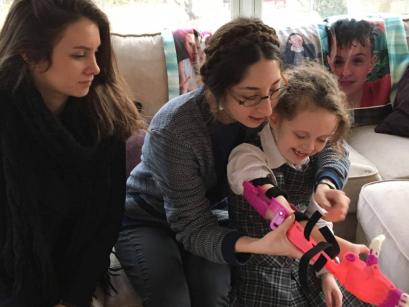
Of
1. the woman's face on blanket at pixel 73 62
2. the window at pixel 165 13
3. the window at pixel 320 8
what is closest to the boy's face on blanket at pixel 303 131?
the woman's face on blanket at pixel 73 62

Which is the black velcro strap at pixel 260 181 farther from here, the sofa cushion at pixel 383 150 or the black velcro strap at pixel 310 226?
the sofa cushion at pixel 383 150

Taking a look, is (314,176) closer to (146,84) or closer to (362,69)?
(146,84)

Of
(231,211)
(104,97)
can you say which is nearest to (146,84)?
(104,97)

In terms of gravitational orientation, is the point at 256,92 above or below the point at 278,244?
above

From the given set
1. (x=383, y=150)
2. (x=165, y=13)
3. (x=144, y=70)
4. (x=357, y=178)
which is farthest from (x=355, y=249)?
(x=165, y=13)

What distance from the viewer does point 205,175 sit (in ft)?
3.74

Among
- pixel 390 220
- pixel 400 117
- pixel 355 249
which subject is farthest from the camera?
pixel 400 117

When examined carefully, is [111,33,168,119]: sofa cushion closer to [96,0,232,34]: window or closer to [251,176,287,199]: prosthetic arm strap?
[96,0,232,34]: window

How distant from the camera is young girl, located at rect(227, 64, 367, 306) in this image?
106 centimetres

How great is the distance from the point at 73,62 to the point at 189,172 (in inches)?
14.0

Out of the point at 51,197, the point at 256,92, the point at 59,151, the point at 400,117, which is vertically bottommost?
the point at 400,117

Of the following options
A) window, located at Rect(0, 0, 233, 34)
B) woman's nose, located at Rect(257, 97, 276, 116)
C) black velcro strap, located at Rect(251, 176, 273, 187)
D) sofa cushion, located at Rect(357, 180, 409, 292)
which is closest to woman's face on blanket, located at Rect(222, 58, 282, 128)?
woman's nose, located at Rect(257, 97, 276, 116)

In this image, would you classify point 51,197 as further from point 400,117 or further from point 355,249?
point 400,117

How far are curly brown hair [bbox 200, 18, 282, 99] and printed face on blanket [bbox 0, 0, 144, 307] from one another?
0.79 ft
